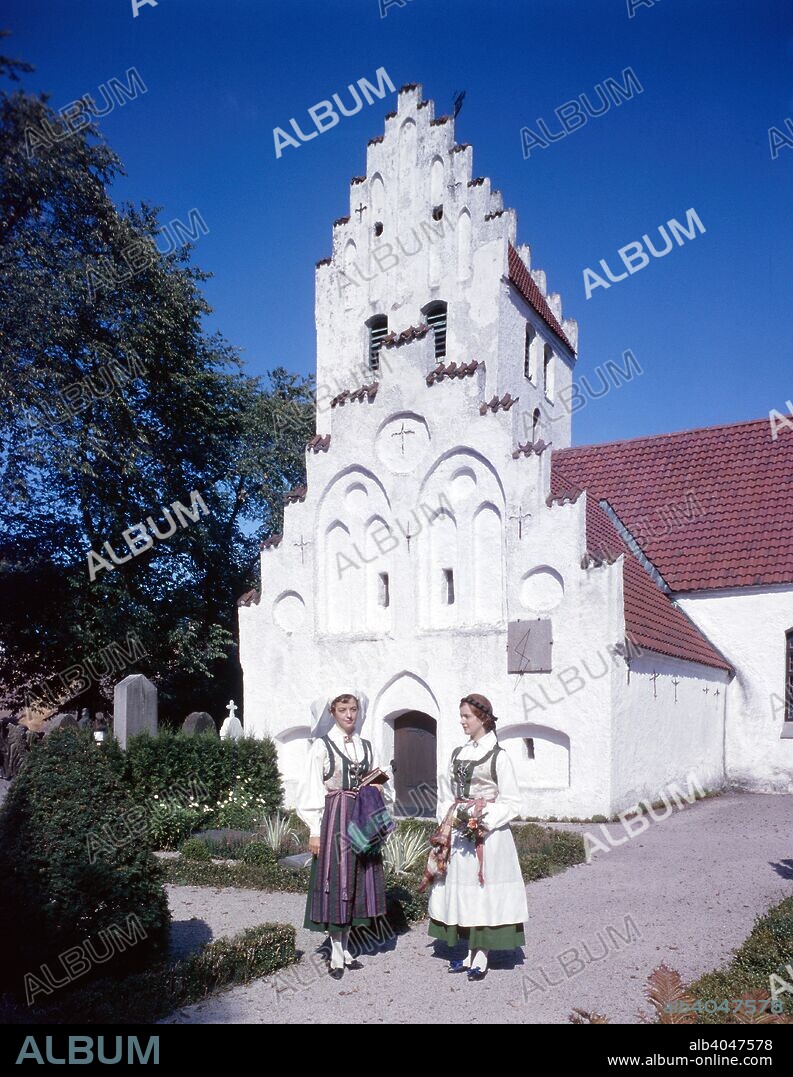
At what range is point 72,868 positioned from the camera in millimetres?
5797

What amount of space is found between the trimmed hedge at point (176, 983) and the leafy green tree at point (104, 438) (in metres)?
14.5

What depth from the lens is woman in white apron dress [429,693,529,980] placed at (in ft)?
20.1

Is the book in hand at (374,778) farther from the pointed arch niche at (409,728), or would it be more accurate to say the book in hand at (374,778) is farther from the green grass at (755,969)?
the pointed arch niche at (409,728)

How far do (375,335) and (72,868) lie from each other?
13986 mm

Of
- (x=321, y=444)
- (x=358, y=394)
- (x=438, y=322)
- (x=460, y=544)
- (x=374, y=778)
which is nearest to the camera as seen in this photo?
(x=374, y=778)

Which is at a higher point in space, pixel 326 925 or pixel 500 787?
pixel 500 787

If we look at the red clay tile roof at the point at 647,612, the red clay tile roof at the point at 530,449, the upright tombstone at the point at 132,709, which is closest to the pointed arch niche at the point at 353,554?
the red clay tile roof at the point at 530,449

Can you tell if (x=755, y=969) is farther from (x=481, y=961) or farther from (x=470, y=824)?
(x=470, y=824)

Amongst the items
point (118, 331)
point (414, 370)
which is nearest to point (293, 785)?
point (414, 370)

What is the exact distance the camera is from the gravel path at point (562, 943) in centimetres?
554

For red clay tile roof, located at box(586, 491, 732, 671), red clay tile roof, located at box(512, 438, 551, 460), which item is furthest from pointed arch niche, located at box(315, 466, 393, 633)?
red clay tile roof, located at box(586, 491, 732, 671)

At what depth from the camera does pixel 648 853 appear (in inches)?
445

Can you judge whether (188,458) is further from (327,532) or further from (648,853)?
(648,853)

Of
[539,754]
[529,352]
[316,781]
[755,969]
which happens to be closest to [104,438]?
[529,352]
